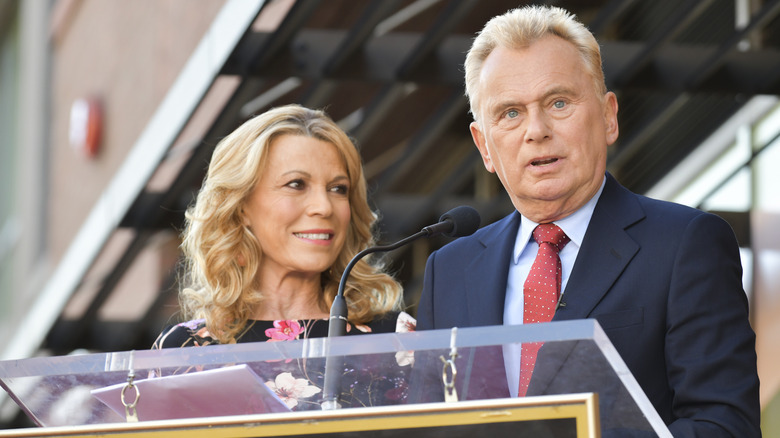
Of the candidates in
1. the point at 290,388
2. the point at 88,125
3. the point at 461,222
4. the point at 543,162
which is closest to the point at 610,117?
the point at 543,162

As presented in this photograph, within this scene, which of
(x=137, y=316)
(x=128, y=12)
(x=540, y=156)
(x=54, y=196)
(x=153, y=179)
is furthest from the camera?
(x=54, y=196)

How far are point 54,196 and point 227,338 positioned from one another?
917 centimetres

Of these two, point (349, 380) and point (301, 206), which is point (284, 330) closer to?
point (301, 206)

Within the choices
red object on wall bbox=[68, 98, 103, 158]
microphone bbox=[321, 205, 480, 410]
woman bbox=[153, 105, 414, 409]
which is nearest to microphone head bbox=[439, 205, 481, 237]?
microphone bbox=[321, 205, 480, 410]

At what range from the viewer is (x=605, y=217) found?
2.64 metres

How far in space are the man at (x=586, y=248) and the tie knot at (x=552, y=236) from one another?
0.02 m

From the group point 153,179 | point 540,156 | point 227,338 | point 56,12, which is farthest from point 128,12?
point 540,156

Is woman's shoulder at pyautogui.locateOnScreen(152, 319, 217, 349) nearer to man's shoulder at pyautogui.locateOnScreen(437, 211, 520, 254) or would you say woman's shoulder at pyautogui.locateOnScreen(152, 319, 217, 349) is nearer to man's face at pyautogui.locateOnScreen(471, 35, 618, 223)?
man's shoulder at pyautogui.locateOnScreen(437, 211, 520, 254)

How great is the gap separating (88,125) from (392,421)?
910cm

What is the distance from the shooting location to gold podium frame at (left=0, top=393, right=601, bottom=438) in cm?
179

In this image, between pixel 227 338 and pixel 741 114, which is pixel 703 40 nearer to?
pixel 741 114

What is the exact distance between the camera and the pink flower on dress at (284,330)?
3.37 m

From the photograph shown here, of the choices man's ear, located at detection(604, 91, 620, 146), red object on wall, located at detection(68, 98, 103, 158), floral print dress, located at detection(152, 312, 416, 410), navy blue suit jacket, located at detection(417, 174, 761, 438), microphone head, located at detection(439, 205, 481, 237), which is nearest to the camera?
floral print dress, located at detection(152, 312, 416, 410)

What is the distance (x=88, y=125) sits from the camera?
34.5 ft
